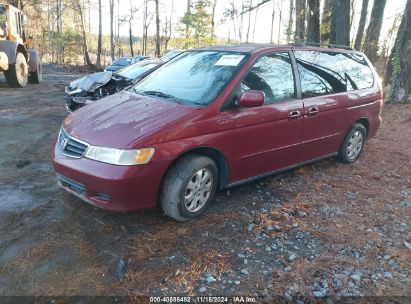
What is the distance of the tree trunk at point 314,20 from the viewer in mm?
11320

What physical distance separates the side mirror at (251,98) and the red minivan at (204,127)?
0.01 metres

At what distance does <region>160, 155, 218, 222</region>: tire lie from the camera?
3.50 meters

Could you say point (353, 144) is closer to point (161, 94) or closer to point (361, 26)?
point (161, 94)

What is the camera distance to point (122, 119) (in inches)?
142

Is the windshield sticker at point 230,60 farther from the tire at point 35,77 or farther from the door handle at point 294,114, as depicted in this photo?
the tire at point 35,77

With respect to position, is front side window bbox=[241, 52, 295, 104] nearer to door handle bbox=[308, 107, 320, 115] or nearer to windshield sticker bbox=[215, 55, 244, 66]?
windshield sticker bbox=[215, 55, 244, 66]

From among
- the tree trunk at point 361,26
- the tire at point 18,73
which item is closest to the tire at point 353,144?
the tire at point 18,73

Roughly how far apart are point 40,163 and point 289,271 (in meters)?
3.86

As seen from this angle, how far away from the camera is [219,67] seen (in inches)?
164

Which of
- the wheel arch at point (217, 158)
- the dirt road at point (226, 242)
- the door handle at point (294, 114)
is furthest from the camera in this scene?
the door handle at point (294, 114)

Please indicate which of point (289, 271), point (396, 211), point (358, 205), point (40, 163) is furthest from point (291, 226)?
point (40, 163)

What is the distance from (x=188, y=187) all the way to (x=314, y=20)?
9839 millimetres

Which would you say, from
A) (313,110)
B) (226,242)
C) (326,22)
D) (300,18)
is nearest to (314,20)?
(300,18)

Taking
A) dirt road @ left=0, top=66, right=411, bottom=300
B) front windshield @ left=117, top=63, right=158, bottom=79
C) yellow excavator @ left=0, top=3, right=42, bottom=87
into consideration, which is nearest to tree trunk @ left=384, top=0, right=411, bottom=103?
dirt road @ left=0, top=66, right=411, bottom=300
